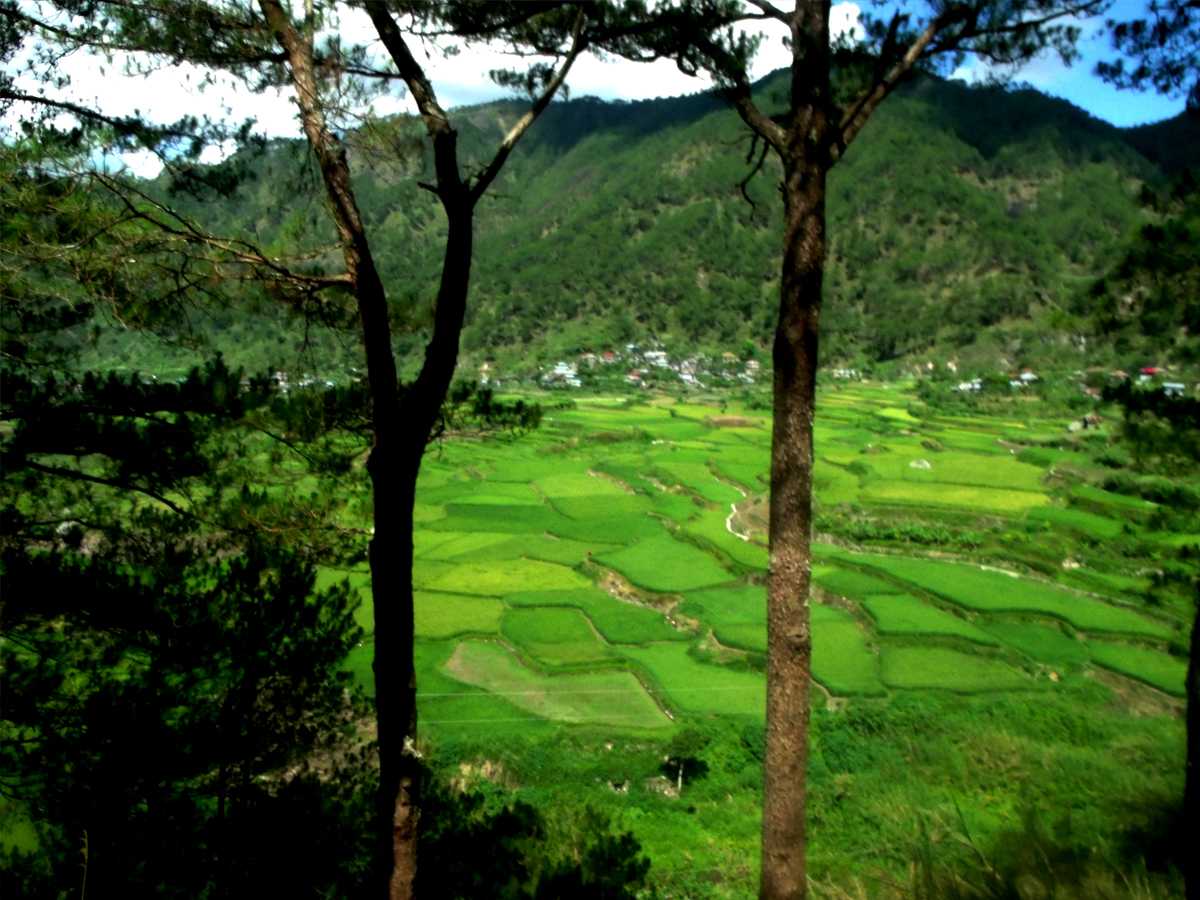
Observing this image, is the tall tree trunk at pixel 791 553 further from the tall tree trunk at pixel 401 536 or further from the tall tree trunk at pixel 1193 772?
the tall tree trunk at pixel 1193 772

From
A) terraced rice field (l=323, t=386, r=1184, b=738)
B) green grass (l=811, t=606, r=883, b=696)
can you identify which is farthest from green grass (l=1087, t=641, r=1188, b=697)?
green grass (l=811, t=606, r=883, b=696)

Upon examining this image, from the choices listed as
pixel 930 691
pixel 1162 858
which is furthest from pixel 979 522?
pixel 1162 858

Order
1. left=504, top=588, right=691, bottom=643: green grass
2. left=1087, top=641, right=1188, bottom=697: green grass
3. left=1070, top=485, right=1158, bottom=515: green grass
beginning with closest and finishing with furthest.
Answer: left=1087, top=641, right=1188, bottom=697: green grass
left=504, top=588, right=691, bottom=643: green grass
left=1070, top=485, right=1158, bottom=515: green grass

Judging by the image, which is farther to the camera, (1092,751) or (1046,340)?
(1046,340)

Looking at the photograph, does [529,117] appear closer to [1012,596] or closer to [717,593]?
[717,593]

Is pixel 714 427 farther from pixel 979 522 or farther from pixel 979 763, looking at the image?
pixel 979 763

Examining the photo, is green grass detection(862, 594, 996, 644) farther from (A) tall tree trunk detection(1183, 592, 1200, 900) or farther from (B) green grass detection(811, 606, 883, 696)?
(A) tall tree trunk detection(1183, 592, 1200, 900)

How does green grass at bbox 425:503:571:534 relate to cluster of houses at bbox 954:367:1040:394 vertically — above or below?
above
